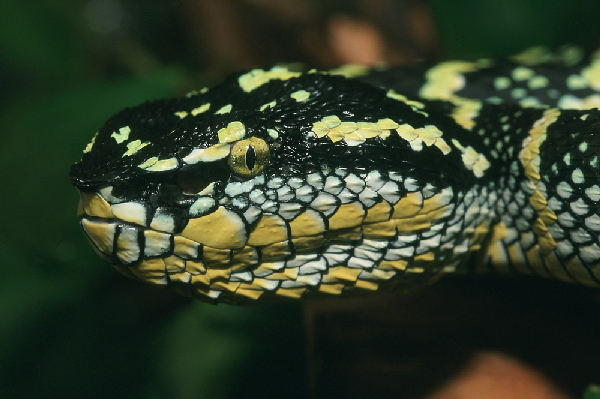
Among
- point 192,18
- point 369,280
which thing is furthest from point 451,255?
point 192,18

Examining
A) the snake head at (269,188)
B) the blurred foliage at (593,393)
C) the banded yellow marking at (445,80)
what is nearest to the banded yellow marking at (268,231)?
the snake head at (269,188)

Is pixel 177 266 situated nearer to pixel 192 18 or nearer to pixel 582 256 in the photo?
pixel 582 256

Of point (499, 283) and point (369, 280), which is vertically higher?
point (369, 280)

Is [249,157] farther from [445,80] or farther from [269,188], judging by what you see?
[445,80]

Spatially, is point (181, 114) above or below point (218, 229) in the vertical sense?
above

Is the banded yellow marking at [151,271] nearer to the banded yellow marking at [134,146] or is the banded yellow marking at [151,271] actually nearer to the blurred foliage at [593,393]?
the banded yellow marking at [134,146]

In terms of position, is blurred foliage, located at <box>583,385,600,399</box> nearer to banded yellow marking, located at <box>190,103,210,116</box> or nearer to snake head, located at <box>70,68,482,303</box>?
snake head, located at <box>70,68,482,303</box>

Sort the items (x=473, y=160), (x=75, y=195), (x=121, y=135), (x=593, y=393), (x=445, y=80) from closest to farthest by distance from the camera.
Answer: (x=593, y=393) < (x=121, y=135) < (x=473, y=160) < (x=445, y=80) < (x=75, y=195)

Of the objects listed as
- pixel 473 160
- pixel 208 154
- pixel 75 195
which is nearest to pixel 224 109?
pixel 208 154
